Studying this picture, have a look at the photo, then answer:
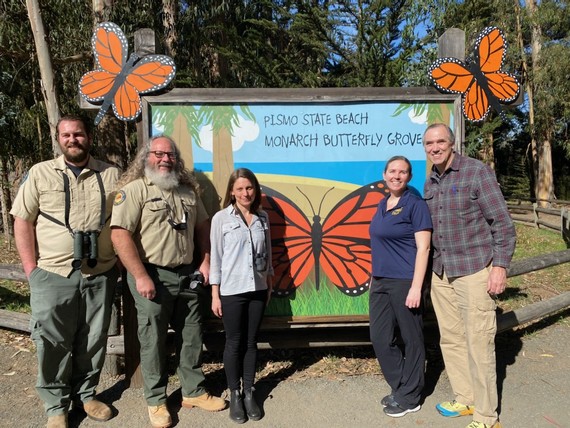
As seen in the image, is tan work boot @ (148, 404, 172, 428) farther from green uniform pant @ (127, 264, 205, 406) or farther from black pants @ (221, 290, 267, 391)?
black pants @ (221, 290, 267, 391)

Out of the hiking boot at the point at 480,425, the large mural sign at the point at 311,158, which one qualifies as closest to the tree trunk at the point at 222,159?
the large mural sign at the point at 311,158

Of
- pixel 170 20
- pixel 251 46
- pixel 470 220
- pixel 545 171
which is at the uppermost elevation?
pixel 170 20

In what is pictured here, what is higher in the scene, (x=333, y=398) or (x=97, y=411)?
(x=97, y=411)

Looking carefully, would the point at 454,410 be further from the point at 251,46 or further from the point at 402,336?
the point at 251,46

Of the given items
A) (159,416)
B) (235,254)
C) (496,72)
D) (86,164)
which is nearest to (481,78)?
(496,72)

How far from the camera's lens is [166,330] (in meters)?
3.15

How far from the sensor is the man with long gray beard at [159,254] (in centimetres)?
293

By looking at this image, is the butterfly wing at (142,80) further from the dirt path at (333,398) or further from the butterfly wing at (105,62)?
the dirt path at (333,398)

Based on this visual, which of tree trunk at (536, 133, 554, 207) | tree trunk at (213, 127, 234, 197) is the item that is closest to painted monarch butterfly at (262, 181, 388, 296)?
tree trunk at (213, 127, 234, 197)

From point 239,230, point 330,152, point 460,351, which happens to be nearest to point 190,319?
point 239,230

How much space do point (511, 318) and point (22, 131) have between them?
970cm

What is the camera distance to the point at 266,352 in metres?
4.39

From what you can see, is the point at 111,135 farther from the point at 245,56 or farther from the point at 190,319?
the point at 190,319

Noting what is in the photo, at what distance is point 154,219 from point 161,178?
Answer: 276 mm
